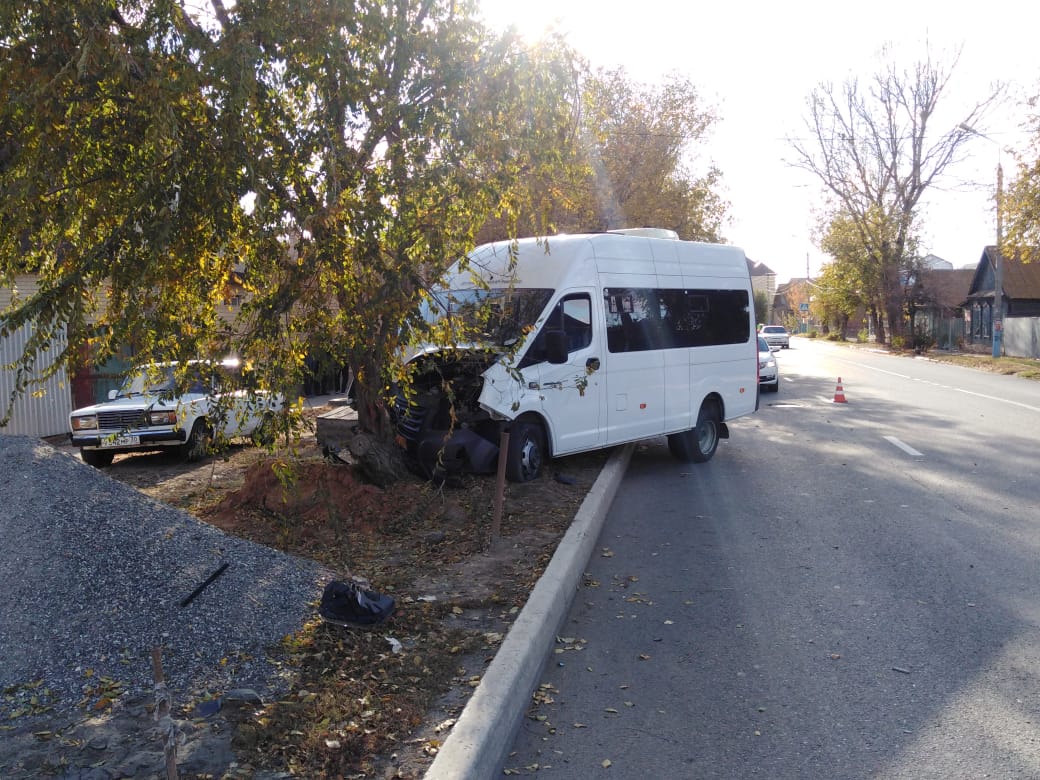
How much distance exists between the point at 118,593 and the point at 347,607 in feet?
3.94

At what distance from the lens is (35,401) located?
15094mm

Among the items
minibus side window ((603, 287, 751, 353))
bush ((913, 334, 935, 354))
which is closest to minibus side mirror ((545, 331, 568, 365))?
minibus side window ((603, 287, 751, 353))

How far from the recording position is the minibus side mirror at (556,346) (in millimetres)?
10109

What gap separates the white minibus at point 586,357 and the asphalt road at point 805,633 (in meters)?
1.06

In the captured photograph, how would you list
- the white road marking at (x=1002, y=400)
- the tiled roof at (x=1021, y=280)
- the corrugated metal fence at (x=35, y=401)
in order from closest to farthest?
the corrugated metal fence at (x=35, y=401), the white road marking at (x=1002, y=400), the tiled roof at (x=1021, y=280)

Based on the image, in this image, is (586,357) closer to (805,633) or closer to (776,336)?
(805,633)

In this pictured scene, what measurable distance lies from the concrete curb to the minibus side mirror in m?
2.97

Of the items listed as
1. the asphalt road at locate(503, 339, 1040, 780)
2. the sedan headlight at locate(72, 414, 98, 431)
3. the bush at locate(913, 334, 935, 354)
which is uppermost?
the sedan headlight at locate(72, 414, 98, 431)

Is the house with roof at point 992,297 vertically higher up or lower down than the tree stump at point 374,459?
higher up

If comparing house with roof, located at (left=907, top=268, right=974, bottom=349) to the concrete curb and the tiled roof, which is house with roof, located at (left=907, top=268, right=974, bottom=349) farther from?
the concrete curb

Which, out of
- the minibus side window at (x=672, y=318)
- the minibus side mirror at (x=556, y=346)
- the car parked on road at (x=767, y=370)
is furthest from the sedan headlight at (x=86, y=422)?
the car parked on road at (x=767, y=370)

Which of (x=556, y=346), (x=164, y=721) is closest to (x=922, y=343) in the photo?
(x=556, y=346)

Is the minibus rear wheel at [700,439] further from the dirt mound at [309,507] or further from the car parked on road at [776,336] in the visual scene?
the car parked on road at [776,336]

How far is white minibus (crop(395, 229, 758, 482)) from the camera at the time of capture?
9758 millimetres
